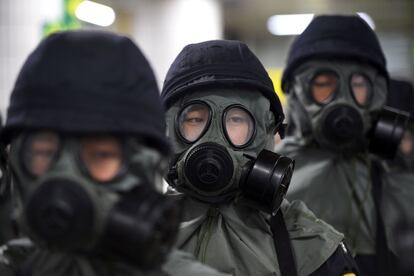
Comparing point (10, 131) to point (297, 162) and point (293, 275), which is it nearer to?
point (293, 275)

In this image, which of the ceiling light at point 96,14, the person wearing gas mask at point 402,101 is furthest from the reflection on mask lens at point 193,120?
the ceiling light at point 96,14

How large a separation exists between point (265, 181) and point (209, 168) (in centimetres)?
17

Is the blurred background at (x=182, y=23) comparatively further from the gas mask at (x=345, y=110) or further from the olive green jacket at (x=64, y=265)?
the olive green jacket at (x=64, y=265)

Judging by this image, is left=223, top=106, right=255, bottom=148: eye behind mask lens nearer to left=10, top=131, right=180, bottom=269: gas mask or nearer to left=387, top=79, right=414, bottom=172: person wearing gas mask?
left=10, top=131, right=180, bottom=269: gas mask

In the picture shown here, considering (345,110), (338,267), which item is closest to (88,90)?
(338,267)

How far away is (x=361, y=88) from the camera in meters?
3.10

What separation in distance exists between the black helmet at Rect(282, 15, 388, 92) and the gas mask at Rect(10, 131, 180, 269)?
1.71 meters

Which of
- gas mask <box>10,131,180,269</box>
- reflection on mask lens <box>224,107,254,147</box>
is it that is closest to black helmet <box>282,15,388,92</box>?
reflection on mask lens <box>224,107,254,147</box>

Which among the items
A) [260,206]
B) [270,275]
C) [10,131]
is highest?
[10,131]

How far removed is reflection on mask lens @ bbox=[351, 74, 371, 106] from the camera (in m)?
3.07

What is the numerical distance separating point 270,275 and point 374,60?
4.54 ft

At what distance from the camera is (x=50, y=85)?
153 cm

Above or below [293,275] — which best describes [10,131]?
Result: above

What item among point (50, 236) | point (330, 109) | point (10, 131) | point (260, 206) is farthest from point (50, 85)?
point (330, 109)
